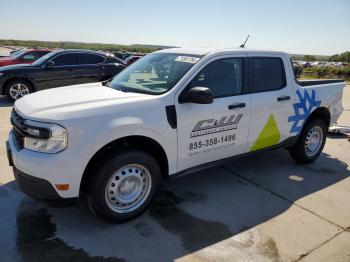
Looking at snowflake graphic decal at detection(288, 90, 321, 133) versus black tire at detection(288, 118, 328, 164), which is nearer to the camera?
snowflake graphic decal at detection(288, 90, 321, 133)

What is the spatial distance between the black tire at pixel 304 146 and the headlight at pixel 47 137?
151 inches

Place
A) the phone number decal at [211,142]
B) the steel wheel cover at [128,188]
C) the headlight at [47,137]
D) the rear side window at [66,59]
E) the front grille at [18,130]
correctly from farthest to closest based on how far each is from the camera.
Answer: the rear side window at [66,59] → the phone number decal at [211,142] → the steel wheel cover at [128,188] → the front grille at [18,130] → the headlight at [47,137]

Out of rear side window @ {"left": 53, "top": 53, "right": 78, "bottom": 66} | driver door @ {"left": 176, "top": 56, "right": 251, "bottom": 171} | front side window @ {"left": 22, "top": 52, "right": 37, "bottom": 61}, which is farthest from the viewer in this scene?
front side window @ {"left": 22, "top": 52, "right": 37, "bottom": 61}

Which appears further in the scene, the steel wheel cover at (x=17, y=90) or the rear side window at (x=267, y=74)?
the steel wheel cover at (x=17, y=90)

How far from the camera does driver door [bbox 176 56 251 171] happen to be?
3.77m

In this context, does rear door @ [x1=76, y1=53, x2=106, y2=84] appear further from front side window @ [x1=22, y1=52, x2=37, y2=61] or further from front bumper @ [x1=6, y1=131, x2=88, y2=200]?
front bumper @ [x1=6, y1=131, x2=88, y2=200]

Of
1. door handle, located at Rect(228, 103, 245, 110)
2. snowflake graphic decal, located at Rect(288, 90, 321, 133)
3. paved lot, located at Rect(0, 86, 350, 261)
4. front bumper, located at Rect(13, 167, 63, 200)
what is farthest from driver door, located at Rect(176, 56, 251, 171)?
front bumper, located at Rect(13, 167, 63, 200)

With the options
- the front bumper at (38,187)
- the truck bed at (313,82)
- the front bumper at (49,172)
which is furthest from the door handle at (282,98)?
the front bumper at (38,187)

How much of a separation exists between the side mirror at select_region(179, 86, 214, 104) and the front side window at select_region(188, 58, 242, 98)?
7.8 inches

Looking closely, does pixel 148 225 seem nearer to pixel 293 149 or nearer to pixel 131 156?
pixel 131 156

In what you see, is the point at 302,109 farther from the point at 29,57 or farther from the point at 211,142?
the point at 29,57

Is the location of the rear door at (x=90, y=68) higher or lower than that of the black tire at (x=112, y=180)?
higher

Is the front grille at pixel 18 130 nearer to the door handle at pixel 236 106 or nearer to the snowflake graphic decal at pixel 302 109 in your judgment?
the door handle at pixel 236 106

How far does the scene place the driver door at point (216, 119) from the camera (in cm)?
377
